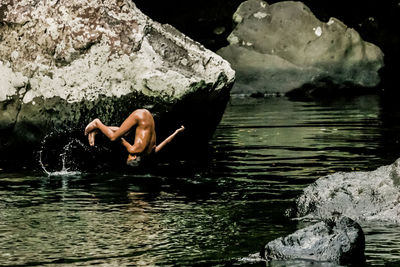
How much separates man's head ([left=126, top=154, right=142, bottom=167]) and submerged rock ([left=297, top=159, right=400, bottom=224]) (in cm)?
389

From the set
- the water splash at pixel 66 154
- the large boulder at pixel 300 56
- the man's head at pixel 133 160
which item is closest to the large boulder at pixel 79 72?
the water splash at pixel 66 154

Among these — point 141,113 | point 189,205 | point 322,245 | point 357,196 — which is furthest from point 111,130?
point 322,245

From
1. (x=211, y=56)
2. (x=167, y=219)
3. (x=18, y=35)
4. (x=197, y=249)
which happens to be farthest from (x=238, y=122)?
(x=197, y=249)

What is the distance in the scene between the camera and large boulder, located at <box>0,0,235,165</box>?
45.6 ft

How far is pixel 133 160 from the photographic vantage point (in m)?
13.4

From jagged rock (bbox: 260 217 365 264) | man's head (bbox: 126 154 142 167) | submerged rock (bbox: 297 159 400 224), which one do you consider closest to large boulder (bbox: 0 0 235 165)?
man's head (bbox: 126 154 142 167)

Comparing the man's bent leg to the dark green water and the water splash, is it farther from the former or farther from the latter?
the water splash

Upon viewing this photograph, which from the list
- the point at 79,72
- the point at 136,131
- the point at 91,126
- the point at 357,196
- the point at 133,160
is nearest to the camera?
the point at 357,196

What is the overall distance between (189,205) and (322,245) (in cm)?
303

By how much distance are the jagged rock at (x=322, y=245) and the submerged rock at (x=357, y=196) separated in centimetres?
150

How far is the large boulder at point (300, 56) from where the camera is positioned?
1188 inches

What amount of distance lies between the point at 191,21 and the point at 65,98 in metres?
21.9

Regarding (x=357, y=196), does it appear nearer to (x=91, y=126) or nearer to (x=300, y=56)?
(x=91, y=126)

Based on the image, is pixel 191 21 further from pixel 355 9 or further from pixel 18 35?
pixel 18 35
